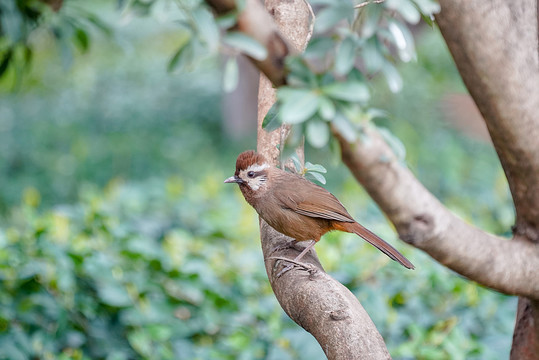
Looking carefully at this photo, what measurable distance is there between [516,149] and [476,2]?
579mm

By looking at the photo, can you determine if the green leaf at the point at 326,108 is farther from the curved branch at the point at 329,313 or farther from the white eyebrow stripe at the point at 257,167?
the white eyebrow stripe at the point at 257,167

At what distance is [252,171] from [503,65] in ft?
4.45

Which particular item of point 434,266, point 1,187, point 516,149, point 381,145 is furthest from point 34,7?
point 1,187

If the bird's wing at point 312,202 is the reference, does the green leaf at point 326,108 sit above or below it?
above

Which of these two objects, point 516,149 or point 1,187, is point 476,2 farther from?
point 1,187

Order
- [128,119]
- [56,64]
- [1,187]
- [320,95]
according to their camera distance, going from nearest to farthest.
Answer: [320,95] < [1,187] < [128,119] < [56,64]

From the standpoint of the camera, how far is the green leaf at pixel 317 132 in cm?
148

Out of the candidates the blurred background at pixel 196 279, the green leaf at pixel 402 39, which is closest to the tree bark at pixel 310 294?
the green leaf at pixel 402 39

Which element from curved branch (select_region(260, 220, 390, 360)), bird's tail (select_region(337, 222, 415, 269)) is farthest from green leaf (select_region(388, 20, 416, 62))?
bird's tail (select_region(337, 222, 415, 269))

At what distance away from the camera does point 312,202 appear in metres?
3.24

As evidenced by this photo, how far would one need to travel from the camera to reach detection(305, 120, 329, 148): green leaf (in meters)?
1.48

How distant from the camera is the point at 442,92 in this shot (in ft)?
33.8

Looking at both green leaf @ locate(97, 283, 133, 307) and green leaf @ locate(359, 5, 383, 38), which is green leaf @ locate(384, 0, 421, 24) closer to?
green leaf @ locate(359, 5, 383, 38)

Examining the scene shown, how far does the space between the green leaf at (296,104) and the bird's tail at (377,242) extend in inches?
61.5
